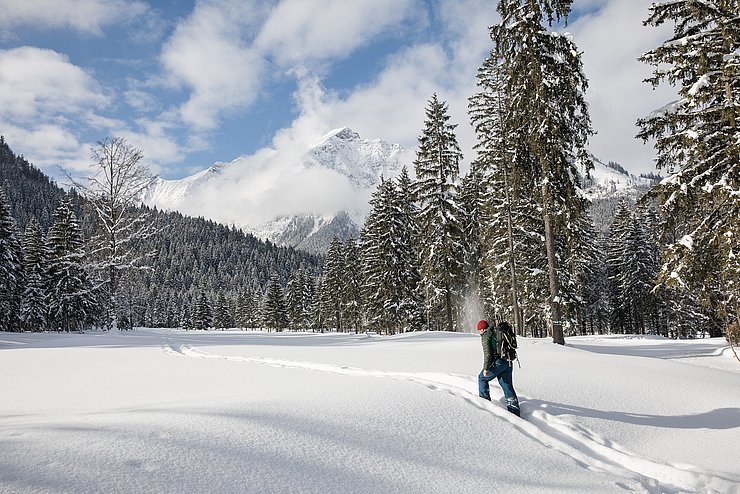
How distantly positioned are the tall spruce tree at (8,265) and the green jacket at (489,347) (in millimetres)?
42359

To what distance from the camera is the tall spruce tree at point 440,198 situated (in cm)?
2923

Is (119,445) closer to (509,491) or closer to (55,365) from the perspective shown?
(509,491)

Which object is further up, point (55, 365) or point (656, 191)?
point (656, 191)

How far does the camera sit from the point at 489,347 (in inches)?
295

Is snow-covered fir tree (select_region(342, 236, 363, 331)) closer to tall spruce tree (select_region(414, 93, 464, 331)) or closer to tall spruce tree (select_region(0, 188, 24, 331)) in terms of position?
tall spruce tree (select_region(414, 93, 464, 331))

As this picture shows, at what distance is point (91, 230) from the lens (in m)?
24.1

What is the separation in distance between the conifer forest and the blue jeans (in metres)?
8.52

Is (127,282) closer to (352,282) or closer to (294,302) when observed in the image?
(352,282)

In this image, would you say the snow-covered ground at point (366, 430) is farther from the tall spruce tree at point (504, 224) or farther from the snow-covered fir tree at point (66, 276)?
the snow-covered fir tree at point (66, 276)

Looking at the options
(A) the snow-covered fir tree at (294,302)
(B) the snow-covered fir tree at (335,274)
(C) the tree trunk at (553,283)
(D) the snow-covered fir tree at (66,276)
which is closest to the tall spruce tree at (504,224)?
(C) the tree trunk at (553,283)

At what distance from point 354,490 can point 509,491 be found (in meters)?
1.67

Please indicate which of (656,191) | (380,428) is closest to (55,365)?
(380,428)

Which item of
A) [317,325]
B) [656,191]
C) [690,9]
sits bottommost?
[317,325]

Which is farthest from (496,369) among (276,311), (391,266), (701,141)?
(276,311)
